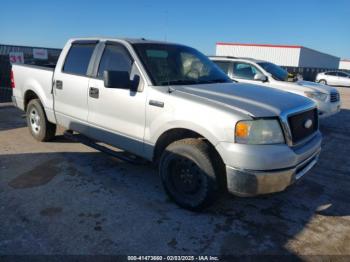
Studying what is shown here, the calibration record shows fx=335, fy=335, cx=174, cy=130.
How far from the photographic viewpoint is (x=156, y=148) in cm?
395

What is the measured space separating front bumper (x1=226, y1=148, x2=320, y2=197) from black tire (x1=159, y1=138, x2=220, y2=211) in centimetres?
22

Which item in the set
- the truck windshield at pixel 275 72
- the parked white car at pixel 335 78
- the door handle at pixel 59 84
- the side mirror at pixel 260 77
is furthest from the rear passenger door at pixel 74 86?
the parked white car at pixel 335 78

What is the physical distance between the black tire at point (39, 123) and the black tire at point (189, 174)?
9.76 ft

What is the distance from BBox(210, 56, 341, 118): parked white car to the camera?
8695mm

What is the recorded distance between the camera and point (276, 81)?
9.10m

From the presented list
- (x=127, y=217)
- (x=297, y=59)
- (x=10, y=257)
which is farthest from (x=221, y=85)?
(x=297, y=59)

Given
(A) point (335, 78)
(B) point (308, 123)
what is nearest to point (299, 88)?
(B) point (308, 123)

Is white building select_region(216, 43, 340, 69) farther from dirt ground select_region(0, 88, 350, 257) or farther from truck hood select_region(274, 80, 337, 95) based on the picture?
dirt ground select_region(0, 88, 350, 257)

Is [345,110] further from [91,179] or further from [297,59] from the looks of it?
[297,59]

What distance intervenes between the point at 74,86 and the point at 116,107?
3.36ft

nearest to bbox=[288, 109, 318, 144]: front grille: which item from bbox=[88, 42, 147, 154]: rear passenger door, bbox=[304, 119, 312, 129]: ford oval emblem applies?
bbox=[304, 119, 312, 129]: ford oval emblem

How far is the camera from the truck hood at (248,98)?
11.0 feet

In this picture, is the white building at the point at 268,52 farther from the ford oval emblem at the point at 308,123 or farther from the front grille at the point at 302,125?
the ford oval emblem at the point at 308,123

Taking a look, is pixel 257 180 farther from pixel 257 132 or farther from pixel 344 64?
pixel 344 64
